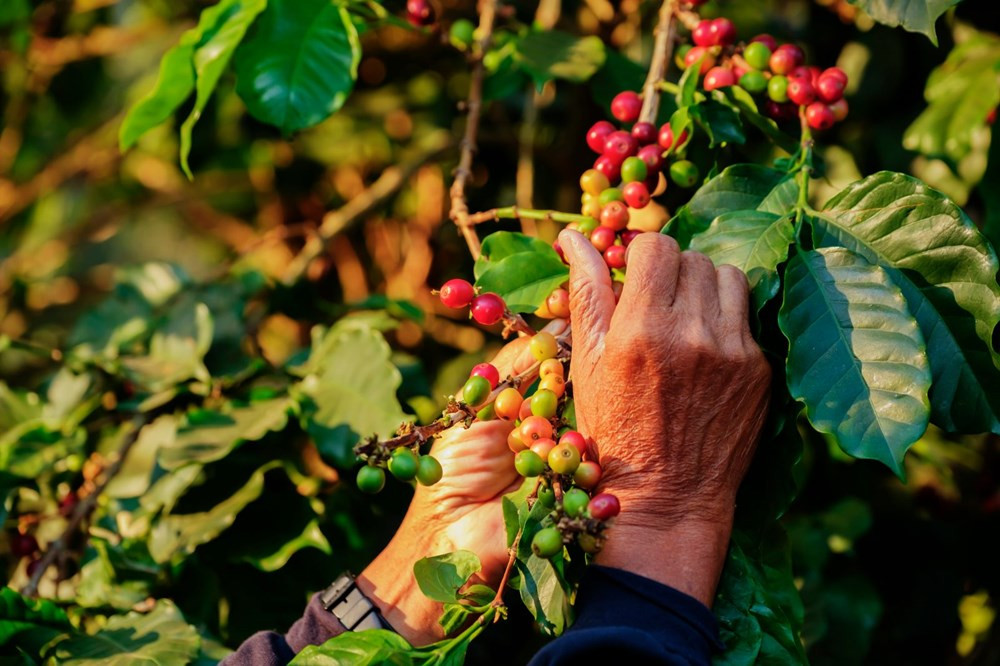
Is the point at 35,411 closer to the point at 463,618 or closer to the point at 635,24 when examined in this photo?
the point at 463,618

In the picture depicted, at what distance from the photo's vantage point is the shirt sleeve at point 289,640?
1.23m

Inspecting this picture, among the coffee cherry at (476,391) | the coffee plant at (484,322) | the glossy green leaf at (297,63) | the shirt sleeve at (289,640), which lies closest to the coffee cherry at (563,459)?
the coffee plant at (484,322)

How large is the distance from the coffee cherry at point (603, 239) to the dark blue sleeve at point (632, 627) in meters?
0.39

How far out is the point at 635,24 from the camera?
83.8 inches

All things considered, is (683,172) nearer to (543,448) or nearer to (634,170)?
(634,170)

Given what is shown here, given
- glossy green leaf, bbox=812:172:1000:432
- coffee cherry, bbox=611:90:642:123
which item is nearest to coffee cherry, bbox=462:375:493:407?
glossy green leaf, bbox=812:172:1000:432

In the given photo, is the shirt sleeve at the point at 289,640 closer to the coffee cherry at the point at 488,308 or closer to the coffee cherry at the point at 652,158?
the coffee cherry at the point at 488,308

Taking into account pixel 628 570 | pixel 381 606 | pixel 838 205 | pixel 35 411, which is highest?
pixel 838 205

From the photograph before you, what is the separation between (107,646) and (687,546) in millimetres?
884

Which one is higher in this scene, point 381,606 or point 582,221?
point 582,221

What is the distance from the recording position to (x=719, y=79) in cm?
130

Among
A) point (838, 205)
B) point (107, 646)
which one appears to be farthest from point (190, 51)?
point (838, 205)

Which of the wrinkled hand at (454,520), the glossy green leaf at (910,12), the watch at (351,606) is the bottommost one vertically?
the watch at (351,606)

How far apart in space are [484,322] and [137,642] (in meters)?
0.75
